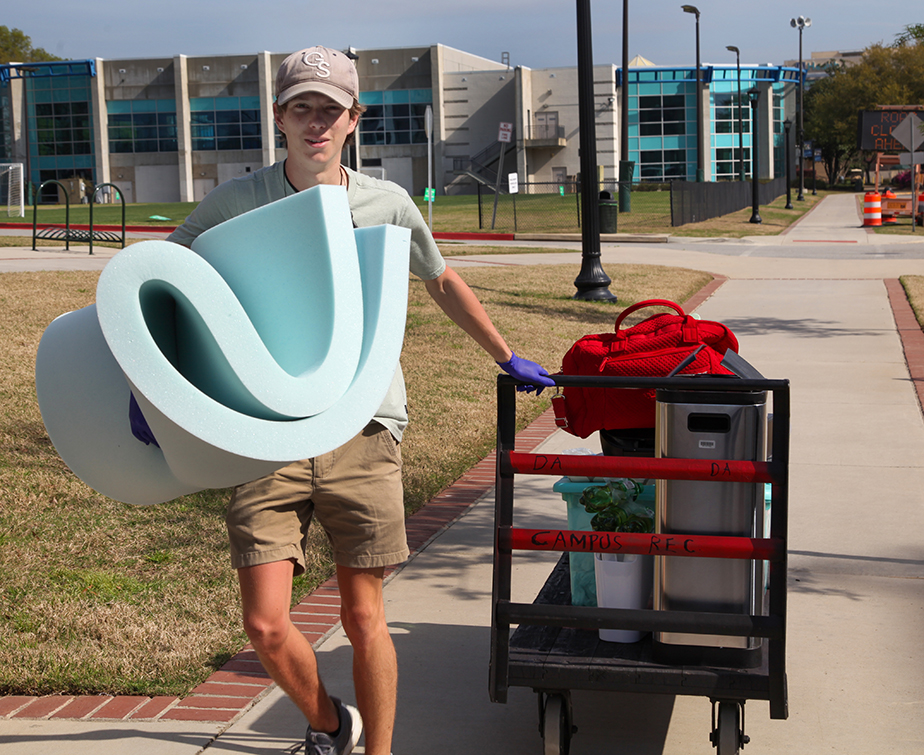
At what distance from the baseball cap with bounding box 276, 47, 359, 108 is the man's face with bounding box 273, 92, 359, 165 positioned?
2cm

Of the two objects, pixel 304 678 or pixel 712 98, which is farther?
pixel 712 98

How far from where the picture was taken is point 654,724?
10.7 feet

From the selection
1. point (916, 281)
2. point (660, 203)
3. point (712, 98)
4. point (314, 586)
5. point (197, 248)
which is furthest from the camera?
point (712, 98)

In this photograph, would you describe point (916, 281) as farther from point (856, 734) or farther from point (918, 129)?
point (856, 734)

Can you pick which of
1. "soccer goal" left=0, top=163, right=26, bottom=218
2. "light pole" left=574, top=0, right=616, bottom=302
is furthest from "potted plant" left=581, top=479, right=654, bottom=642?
"soccer goal" left=0, top=163, right=26, bottom=218

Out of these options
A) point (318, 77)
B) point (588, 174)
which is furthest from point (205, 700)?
point (588, 174)

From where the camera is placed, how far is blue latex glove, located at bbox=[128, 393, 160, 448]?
2.35 m

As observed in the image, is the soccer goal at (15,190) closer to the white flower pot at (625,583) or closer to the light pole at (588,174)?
the light pole at (588,174)

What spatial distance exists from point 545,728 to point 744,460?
3.06 feet

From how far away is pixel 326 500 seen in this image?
270cm

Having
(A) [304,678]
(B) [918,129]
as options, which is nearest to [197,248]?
(A) [304,678]

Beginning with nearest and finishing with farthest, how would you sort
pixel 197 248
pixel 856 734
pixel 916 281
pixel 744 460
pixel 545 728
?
pixel 197 248 → pixel 744 460 → pixel 545 728 → pixel 856 734 → pixel 916 281

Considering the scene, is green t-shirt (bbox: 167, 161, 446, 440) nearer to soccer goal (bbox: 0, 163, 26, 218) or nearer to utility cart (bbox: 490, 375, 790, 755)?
utility cart (bbox: 490, 375, 790, 755)

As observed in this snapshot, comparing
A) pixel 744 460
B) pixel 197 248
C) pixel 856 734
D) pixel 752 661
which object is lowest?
pixel 856 734
